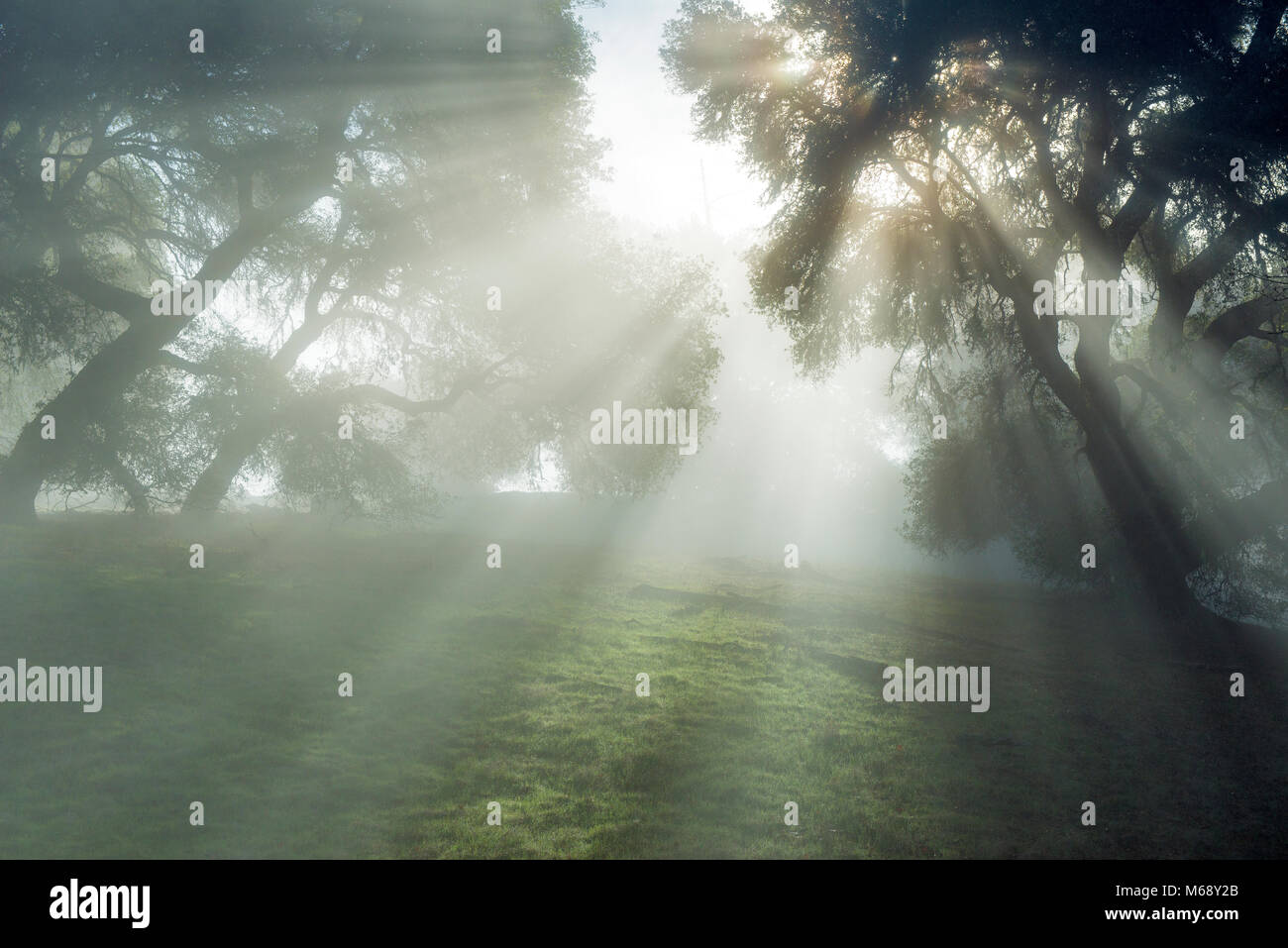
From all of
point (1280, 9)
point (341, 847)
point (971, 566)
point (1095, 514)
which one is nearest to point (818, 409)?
point (971, 566)

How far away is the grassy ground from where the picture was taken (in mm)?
7641

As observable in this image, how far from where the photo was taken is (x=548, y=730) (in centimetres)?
1029

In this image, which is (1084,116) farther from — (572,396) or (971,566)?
(971,566)

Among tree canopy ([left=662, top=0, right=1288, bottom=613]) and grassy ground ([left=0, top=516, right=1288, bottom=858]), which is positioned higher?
tree canopy ([left=662, top=0, right=1288, bottom=613])

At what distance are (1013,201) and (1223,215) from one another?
4467 millimetres

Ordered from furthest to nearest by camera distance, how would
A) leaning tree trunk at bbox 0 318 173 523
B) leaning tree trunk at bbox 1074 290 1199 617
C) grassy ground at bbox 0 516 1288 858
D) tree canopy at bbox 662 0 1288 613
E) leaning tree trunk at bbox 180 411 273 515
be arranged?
leaning tree trunk at bbox 1074 290 1199 617
leaning tree trunk at bbox 180 411 273 515
leaning tree trunk at bbox 0 318 173 523
tree canopy at bbox 662 0 1288 613
grassy ground at bbox 0 516 1288 858

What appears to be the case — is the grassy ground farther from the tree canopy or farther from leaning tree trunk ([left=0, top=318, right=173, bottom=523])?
the tree canopy

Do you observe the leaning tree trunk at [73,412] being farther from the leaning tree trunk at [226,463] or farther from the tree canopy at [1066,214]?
the tree canopy at [1066,214]

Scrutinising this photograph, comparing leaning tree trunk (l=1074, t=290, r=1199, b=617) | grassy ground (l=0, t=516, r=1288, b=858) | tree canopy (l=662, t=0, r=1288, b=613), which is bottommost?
grassy ground (l=0, t=516, r=1288, b=858)

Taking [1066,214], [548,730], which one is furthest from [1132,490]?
[548,730]

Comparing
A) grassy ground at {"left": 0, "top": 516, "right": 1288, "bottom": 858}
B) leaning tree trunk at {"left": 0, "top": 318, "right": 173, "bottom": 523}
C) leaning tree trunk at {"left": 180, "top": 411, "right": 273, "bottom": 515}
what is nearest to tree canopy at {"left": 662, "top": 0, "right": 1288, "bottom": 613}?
grassy ground at {"left": 0, "top": 516, "right": 1288, "bottom": 858}

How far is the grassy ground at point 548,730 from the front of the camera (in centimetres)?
764

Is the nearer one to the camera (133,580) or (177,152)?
(133,580)

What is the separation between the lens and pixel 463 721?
10477 millimetres
